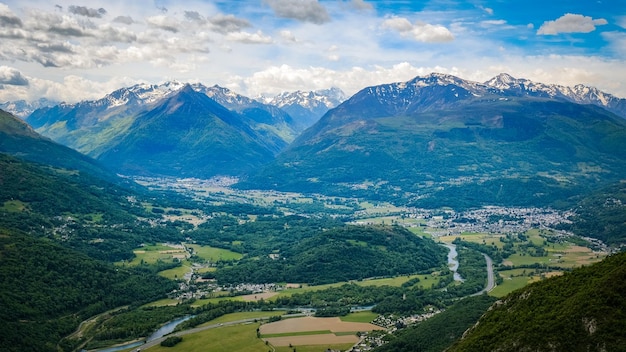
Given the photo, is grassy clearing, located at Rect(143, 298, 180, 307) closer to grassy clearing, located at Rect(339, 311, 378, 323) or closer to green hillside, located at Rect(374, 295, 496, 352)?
grassy clearing, located at Rect(339, 311, 378, 323)

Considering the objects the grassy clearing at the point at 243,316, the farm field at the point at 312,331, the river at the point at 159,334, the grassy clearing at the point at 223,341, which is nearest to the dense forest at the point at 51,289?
the river at the point at 159,334

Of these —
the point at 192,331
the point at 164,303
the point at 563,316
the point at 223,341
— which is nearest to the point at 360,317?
the point at 223,341

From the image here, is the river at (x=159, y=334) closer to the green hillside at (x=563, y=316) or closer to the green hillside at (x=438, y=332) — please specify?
the green hillside at (x=438, y=332)

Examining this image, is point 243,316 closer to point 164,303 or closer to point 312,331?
point 312,331

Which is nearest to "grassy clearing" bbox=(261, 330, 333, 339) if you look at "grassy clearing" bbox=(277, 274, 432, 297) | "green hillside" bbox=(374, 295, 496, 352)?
"green hillside" bbox=(374, 295, 496, 352)

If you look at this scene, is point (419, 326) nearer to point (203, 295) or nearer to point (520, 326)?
point (520, 326)
